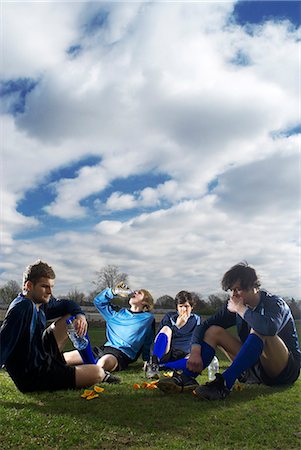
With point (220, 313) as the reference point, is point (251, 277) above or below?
above

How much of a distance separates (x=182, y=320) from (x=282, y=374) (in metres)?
2.79

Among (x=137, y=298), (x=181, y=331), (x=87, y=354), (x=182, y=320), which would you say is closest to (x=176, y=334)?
(x=181, y=331)

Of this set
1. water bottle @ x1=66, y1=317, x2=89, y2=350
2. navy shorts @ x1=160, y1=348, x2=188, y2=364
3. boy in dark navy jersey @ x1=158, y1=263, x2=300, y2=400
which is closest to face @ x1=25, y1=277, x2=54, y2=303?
water bottle @ x1=66, y1=317, x2=89, y2=350

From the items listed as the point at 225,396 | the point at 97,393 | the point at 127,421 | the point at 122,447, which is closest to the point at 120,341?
the point at 97,393

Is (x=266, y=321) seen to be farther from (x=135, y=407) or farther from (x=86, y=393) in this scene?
(x=86, y=393)

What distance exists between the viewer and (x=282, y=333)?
5801 millimetres

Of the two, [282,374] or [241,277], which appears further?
[282,374]

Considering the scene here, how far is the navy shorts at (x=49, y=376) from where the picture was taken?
207 inches

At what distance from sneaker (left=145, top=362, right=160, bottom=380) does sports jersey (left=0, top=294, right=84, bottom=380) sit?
2.11 meters

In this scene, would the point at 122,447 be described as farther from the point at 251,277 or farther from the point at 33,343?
the point at 251,277

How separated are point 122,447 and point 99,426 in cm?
49

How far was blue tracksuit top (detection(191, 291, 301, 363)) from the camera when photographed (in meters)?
5.08

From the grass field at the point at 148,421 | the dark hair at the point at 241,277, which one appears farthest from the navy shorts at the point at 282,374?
the dark hair at the point at 241,277

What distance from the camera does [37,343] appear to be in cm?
526
